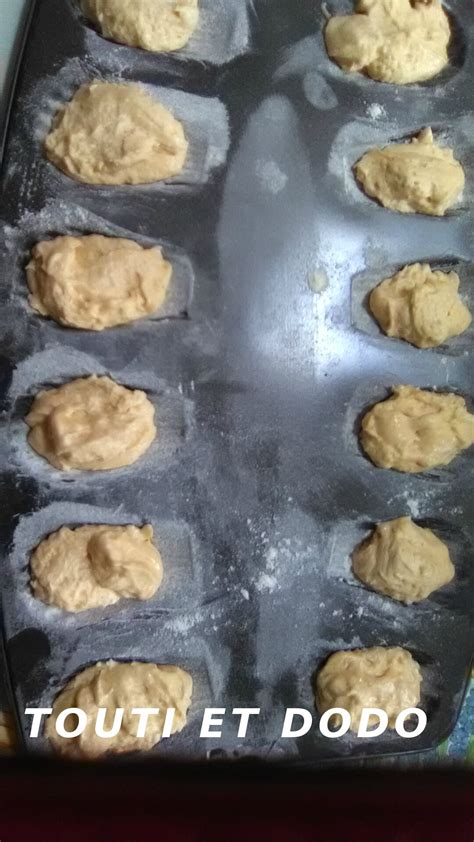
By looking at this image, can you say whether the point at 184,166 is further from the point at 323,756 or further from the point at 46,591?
the point at 323,756

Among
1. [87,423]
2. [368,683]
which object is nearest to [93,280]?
[87,423]

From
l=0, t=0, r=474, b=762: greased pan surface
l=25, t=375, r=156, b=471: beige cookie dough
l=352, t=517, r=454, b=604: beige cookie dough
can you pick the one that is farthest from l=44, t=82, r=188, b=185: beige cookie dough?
l=352, t=517, r=454, b=604: beige cookie dough

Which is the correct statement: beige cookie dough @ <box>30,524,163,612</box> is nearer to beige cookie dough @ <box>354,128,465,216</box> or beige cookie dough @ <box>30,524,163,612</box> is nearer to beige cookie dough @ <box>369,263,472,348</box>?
beige cookie dough @ <box>369,263,472,348</box>

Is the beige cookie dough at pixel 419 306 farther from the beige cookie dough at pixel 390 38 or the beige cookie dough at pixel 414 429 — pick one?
the beige cookie dough at pixel 390 38

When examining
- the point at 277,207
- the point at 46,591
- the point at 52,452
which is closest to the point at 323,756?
the point at 46,591

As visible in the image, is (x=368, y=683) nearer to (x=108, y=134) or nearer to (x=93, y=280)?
(x=93, y=280)
